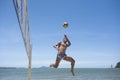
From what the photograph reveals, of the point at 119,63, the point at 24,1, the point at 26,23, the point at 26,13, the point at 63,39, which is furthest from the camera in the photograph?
the point at 119,63

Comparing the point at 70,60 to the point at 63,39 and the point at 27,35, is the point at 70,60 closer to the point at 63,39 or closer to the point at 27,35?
the point at 63,39

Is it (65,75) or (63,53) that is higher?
(65,75)

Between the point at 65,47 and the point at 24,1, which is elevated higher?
the point at 24,1

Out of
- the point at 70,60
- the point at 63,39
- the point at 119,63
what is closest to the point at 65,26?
the point at 63,39

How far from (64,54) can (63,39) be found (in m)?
0.47

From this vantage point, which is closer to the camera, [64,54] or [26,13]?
[26,13]

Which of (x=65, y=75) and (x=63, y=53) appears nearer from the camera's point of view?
(x=63, y=53)

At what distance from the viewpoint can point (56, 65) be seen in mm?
8500

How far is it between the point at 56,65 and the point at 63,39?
32.7 inches

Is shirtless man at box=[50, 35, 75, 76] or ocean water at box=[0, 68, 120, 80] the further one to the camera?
ocean water at box=[0, 68, 120, 80]

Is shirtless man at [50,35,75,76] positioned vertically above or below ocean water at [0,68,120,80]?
below

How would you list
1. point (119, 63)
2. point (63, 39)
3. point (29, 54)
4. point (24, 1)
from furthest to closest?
point (119, 63) < point (29, 54) < point (63, 39) < point (24, 1)

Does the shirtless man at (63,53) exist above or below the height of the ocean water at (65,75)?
below

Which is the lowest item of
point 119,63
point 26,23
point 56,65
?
point 56,65
